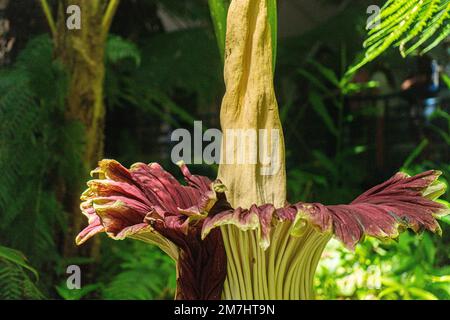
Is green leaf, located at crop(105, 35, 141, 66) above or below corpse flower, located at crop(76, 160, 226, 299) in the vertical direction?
above

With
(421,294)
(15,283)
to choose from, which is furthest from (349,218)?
(15,283)

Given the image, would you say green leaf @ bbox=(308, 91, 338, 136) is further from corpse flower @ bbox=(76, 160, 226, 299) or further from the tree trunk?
corpse flower @ bbox=(76, 160, 226, 299)

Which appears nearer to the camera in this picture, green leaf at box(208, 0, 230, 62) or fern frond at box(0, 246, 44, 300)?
green leaf at box(208, 0, 230, 62)

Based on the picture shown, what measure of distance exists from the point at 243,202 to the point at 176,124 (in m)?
1.02

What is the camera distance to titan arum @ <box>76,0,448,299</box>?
2.15 feet

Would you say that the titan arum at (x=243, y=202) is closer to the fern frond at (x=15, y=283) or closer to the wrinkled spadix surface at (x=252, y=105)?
the wrinkled spadix surface at (x=252, y=105)

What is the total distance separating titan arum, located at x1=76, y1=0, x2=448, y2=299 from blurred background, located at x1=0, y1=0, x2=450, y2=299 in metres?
0.41

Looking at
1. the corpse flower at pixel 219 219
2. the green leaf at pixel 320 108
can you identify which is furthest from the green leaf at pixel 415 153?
the corpse flower at pixel 219 219

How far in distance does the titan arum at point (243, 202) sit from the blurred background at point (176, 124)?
0.41 m

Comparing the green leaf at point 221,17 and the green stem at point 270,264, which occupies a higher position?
the green leaf at point 221,17

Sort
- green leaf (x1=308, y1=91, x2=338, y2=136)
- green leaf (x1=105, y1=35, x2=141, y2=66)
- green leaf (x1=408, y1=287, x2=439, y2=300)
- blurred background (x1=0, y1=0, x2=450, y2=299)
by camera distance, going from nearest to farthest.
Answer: green leaf (x1=408, y1=287, x2=439, y2=300) → blurred background (x1=0, y1=0, x2=450, y2=299) → green leaf (x1=105, y1=35, x2=141, y2=66) → green leaf (x1=308, y1=91, x2=338, y2=136)

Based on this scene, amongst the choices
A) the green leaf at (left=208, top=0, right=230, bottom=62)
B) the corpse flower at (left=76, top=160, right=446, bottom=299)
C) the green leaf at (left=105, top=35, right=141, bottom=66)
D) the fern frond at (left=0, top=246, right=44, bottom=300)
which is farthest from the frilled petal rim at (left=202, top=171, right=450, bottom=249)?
the green leaf at (left=105, top=35, right=141, bottom=66)

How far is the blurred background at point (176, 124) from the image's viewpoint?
4.42ft

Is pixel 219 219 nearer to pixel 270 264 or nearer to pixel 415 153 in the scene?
pixel 270 264
